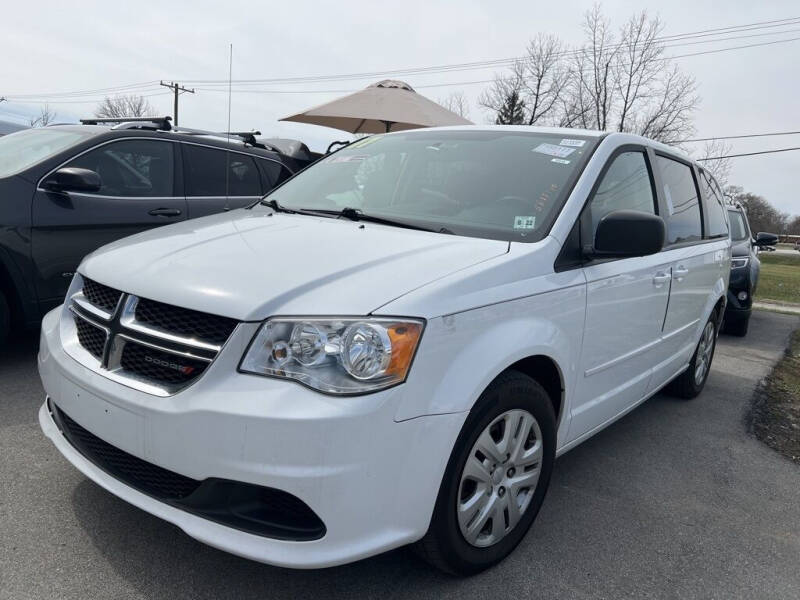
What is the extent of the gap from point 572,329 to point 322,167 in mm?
1820

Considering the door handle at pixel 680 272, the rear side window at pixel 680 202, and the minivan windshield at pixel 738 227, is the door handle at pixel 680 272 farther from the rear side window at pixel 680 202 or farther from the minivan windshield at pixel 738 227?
the minivan windshield at pixel 738 227

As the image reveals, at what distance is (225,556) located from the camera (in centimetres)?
226

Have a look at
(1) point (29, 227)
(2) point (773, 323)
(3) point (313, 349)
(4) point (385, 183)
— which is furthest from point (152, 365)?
→ (2) point (773, 323)

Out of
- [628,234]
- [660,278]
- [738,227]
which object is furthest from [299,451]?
[738,227]

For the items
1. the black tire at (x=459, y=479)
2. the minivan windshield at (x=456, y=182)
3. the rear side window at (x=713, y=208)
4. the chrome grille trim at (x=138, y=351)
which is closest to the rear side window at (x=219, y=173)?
the minivan windshield at (x=456, y=182)

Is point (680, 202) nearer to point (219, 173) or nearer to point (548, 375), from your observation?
point (548, 375)

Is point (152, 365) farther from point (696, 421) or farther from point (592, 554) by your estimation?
point (696, 421)

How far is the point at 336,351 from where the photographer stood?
1821 mm

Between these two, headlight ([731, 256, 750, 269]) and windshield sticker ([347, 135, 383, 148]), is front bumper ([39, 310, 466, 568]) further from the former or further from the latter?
headlight ([731, 256, 750, 269])

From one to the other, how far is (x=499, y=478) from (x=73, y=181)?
3.31m

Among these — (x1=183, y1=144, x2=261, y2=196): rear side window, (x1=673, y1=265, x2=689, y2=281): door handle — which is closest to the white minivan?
(x1=673, y1=265, x2=689, y2=281): door handle

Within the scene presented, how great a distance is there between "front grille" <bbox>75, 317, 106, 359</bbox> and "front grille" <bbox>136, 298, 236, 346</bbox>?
0.77 ft

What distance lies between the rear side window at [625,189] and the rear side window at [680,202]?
29cm

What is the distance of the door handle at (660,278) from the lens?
3309 mm
